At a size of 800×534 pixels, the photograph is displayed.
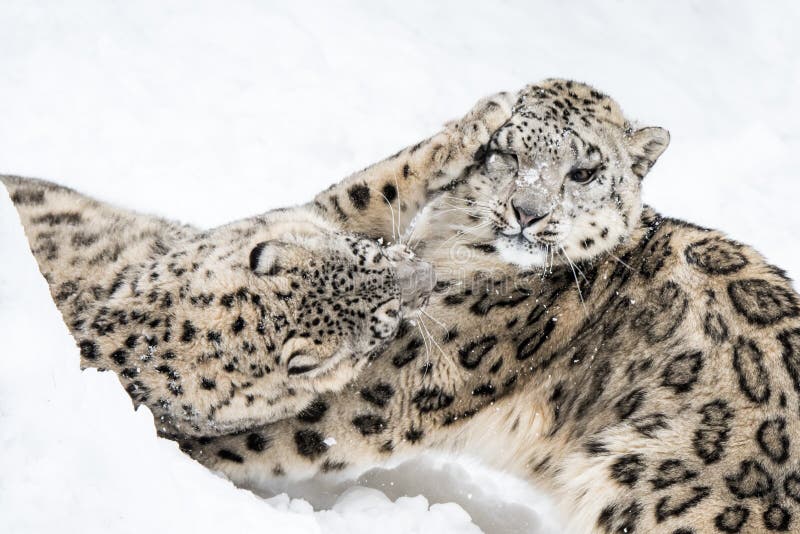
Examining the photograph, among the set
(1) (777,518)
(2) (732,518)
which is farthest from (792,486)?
(2) (732,518)

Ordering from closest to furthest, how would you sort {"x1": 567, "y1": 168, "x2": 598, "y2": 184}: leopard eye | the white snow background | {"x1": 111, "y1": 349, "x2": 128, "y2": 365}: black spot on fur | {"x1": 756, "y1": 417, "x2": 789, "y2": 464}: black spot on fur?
{"x1": 756, "y1": 417, "x2": 789, "y2": 464}: black spot on fur, {"x1": 111, "y1": 349, "x2": 128, "y2": 365}: black spot on fur, {"x1": 567, "y1": 168, "x2": 598, "y2": 184}: leopard eye, the white snow background

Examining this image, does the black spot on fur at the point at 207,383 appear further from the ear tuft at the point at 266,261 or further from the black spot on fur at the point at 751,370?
the black spot on fur at the point at 751,370

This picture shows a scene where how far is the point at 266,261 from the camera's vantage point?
5094 mm

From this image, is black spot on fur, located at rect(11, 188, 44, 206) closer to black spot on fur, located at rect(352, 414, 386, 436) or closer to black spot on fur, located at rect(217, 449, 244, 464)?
black spot on fur, located at rect(217, 449, 244, 464)

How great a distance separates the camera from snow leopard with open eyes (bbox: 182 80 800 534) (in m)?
5.05

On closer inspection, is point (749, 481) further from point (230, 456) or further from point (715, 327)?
point (230, 456)

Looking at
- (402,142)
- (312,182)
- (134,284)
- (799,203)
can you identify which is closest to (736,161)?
(799,203)

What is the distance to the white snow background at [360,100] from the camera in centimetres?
626

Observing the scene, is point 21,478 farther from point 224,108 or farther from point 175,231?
point 224,108

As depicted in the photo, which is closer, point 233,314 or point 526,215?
point 233,314

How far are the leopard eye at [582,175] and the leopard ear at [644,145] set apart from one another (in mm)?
324

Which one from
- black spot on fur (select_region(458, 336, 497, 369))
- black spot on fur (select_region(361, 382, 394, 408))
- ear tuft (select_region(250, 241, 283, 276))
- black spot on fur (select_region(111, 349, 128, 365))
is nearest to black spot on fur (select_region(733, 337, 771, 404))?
black spot on fur (select_region(458, 336, 497, 369))

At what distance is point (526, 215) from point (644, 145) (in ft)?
2.85

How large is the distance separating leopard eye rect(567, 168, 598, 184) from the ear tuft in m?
1.66
